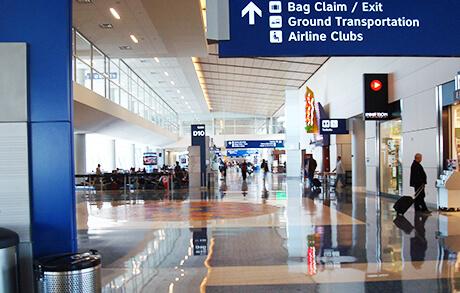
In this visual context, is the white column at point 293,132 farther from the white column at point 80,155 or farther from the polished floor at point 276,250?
the polished floor at point 276,250

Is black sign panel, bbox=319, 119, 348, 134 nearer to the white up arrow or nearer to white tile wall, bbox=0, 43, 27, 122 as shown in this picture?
the white up arrow

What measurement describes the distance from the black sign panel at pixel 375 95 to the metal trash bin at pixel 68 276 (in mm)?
12802

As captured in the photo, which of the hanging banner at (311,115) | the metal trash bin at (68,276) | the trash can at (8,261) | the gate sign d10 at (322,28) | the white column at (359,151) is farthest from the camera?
the hanging banner at (311,115)

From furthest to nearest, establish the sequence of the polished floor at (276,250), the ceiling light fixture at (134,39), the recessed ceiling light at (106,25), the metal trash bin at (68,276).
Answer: the ceiling light fixture at (134,39)
the recessed ceiling light at (106,25)
the polished floor at (276,250)
the metal trash bin at (68,276)

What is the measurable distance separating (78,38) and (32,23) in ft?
44.3

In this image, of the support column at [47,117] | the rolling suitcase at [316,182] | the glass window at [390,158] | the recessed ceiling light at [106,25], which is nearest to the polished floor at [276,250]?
the support column at [47,117]

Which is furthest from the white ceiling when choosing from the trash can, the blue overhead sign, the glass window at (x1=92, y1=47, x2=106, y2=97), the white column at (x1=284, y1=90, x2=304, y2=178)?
the trash can

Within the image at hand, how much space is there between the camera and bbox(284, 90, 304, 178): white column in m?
31.2

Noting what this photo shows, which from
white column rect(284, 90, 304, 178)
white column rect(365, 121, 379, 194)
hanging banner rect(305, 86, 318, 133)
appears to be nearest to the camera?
white column rect(365, 121, 379, 194)

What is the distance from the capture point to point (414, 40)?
5285 mm

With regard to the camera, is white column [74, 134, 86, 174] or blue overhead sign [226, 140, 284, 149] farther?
blue overhead sign [226, 140, 284, 149]

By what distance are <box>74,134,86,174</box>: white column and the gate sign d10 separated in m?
19.9

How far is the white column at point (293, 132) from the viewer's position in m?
31.2

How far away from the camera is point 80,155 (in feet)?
77.2
